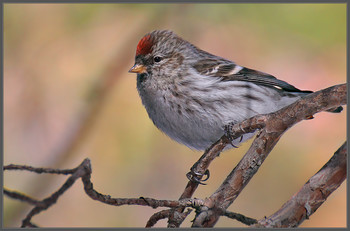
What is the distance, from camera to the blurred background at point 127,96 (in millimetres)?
3926

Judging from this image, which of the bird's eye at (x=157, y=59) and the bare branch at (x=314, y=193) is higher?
the bird's eye at (x=157, y=59)

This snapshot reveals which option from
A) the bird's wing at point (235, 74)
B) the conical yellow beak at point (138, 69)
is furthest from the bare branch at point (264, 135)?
the conical yellow beak at point (138, 69)

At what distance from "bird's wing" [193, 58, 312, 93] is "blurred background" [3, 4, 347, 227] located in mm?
568

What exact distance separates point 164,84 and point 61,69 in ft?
5.02

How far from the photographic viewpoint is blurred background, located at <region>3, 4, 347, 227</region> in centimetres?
393

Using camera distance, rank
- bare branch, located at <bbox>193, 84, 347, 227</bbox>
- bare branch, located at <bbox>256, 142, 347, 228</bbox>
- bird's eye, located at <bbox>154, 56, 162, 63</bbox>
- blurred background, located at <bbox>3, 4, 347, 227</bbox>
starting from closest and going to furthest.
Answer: bare branch, located at <bbox>256, 142, 347, 228</bbox>
bare branch, located at <bbox>193, 84, 347, 227</bbox>
bird's eye, located at <bbox>154, 56, 162, 63</bbox>
blurred background, located at <bbox>3, 4, 347, 227</bbox>

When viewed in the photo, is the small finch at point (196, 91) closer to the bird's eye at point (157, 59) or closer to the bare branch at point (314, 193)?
the bird's eye at point (157, 59)

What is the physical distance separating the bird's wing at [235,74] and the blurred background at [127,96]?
0.57m

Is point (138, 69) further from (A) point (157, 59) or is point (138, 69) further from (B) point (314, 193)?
(B) point (314, 193)

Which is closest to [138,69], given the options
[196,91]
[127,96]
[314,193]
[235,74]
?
[196,91]

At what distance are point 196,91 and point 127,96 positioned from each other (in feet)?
4.64

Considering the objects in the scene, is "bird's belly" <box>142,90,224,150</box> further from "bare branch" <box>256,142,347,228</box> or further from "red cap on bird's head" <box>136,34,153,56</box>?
"bare branch" <box>256,142,347,228</box>

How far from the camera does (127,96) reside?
4457 millimetres

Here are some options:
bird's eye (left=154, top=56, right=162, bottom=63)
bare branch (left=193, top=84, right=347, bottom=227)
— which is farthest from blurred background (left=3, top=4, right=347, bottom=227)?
bare branch (left=193, top=84, right=347, bottom=227)
